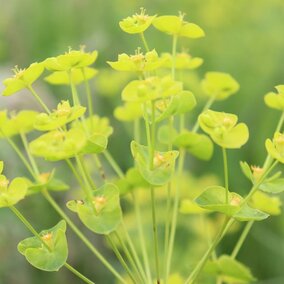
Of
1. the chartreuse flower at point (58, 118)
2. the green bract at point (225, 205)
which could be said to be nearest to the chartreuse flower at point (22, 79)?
the chartreuse flower at point (58, 118)

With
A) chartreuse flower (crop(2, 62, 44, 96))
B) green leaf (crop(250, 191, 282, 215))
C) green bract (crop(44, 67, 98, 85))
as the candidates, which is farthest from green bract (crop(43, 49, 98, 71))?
green leaf (crop(250, 191, 282, 215))

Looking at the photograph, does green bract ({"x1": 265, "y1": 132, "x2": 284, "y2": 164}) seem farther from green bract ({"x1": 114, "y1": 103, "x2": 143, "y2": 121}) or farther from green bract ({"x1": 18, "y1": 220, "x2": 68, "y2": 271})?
green bract ({"x1": 114, "y1": 103, "x2": 143, "y2": 121})

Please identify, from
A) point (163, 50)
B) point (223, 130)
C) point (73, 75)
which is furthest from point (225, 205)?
point (163, 50)

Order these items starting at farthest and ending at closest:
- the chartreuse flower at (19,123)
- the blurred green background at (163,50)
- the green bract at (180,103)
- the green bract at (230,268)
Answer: the blurred green background at (163,50) → the chartreuse flower at (19,123) → the green bract at (230,268) → the green bract at (180,103)

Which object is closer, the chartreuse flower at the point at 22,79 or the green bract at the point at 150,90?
the green bract at the point at 150,90

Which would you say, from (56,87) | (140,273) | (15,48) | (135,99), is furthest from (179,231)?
(135,99)

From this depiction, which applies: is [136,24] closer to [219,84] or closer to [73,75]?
[73,75]

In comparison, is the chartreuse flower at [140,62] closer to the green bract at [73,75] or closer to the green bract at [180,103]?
the green bract at [180,103]
